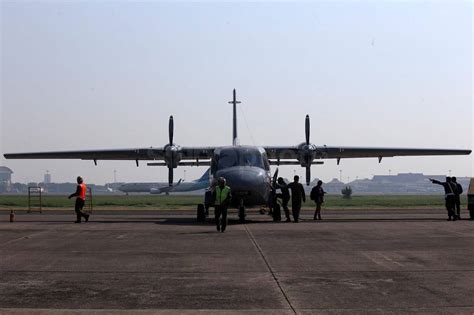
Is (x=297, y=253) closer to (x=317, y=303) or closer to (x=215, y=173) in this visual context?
(x=317, y=303)

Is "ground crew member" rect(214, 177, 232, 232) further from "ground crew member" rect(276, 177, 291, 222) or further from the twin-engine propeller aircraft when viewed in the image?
"ground crew member" rect(276, 177, 291, 222)

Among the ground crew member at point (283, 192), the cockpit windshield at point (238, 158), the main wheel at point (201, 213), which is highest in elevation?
the cockpit windshield at point (238, 158)

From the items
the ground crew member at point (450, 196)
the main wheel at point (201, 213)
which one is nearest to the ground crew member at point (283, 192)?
the main wheel at point (201, 213)

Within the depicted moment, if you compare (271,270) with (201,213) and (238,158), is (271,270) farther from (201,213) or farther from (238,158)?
(201,213)

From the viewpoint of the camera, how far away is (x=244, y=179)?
925 inches

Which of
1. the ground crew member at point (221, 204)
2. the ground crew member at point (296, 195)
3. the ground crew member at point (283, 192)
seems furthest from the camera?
the ground crew member at point (283, 192)

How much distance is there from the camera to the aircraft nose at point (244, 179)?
2344cm

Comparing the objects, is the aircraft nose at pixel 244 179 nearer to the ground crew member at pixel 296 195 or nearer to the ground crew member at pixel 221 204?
the ground crew member at pixel 296 195

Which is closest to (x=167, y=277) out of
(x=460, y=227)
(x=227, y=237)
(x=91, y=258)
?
(x=91, y=258)

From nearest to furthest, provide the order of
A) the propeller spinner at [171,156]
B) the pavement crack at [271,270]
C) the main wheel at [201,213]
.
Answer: the pavement crack at [271,270] < the main wheel at [201,213] < the propeller spinner at [171,156]

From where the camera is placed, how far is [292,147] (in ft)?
116

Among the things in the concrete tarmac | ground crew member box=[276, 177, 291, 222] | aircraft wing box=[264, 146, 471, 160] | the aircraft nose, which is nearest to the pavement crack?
the concrete tarmac

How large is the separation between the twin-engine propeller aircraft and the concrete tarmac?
6.46 m

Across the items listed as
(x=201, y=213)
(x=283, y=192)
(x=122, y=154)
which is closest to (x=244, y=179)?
(x=201, y=213)
